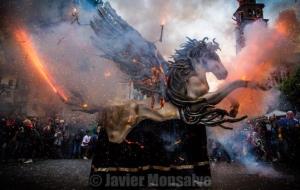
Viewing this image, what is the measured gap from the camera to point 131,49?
237 inches

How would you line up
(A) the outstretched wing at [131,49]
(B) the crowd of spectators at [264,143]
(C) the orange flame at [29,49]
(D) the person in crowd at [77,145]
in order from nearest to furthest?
1. (A) the outstretched wing at [131,49]
2. (C) the orange flame at [29,49]
3. (B) the crowd of spectators at [264,143]
4. (D) the person in crowd at [77,145]

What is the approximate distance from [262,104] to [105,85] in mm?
4225

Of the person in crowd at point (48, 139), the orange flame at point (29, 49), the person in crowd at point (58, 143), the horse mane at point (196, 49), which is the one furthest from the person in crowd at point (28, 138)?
the horse mane at point (196, 49)

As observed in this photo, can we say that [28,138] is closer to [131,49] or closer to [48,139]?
[48,139]

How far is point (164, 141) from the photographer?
5688 mm

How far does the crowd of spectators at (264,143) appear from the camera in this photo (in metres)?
11.9

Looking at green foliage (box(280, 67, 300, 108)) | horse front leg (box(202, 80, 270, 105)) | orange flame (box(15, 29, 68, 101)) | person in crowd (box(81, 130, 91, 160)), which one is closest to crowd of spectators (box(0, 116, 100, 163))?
person in crowd (box(81, 130, 91, 160))

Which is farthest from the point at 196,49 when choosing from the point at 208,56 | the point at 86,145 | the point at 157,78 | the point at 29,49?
the point at 86,145

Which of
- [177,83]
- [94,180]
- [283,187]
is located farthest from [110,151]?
[283,187]

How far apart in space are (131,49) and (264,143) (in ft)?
30.5

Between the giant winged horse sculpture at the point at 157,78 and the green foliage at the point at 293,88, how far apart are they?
2215 cm

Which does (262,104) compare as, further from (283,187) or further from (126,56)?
(126,56)

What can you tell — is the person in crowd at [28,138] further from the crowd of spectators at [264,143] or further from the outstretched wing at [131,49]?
the crowd of spectators at [264,143]

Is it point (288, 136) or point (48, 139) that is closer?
point (288, 136)
